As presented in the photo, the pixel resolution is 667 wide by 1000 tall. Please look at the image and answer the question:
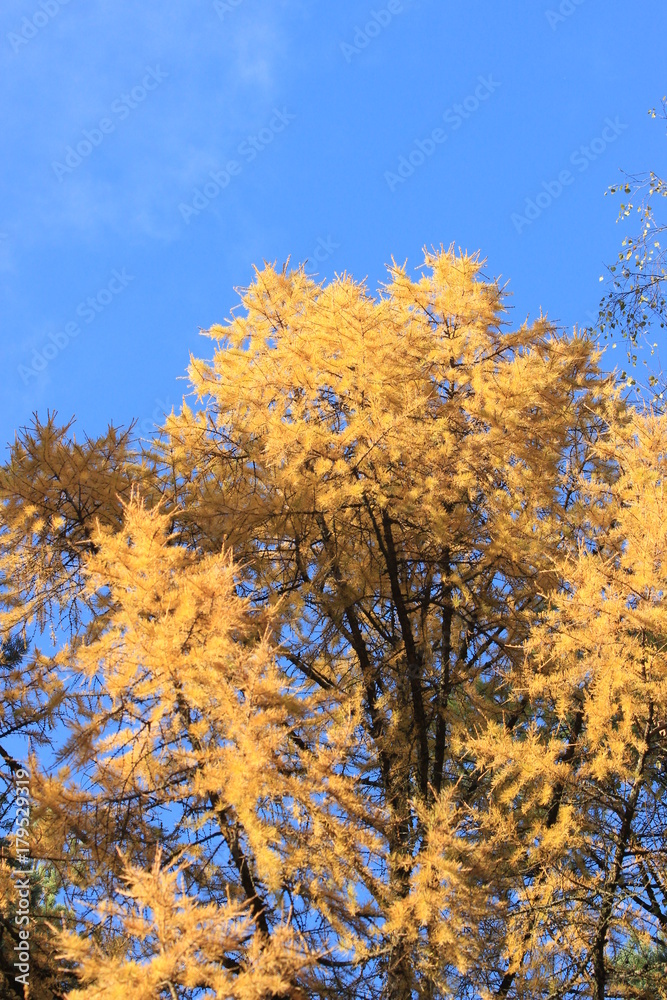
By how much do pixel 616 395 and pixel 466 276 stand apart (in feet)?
4.78

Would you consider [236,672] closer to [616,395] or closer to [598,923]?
[598,923]

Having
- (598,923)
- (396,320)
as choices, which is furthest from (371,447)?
(598,923)

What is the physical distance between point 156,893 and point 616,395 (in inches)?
197

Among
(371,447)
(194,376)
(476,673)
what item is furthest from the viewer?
(194,376)

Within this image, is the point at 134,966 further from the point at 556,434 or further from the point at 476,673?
the point at 556,434

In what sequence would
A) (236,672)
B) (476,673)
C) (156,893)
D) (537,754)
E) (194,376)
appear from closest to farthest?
(156,893) < (236,672) < (537,754) < (476,673) < (194,376)

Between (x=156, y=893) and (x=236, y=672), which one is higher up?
(x=236, y=672)

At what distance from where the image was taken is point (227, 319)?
713 cm

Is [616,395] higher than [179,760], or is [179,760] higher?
[616,395]

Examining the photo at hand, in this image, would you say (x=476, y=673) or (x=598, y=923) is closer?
(x=598, y=923)

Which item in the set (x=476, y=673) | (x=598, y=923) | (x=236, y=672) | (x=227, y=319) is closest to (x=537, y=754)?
(x=598, y=923)

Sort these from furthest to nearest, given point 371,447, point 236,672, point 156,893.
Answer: point 371,447, point 236,672, point 156,893

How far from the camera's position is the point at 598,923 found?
427 cm

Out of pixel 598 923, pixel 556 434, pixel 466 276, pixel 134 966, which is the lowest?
pixel 134 966
